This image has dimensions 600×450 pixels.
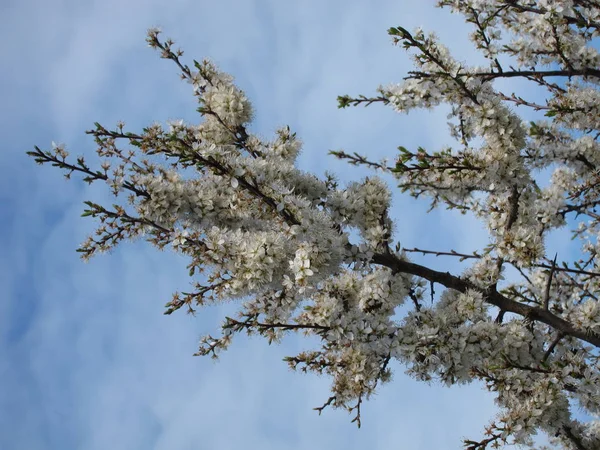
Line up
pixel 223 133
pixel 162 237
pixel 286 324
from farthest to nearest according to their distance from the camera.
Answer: pixel 223 133 → pixel 286 324 → pixel 162 237

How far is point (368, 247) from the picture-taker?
21.3 feet

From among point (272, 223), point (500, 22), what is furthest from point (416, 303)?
point (500, 22)

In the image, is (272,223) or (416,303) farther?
(416,303)

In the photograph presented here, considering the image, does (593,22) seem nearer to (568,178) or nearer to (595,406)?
(568,178)

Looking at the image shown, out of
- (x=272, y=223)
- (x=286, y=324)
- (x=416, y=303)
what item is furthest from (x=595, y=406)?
(x=272, y=223)

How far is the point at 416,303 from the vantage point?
722 centimetres

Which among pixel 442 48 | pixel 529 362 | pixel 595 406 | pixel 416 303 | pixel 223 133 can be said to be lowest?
pixel 595 406

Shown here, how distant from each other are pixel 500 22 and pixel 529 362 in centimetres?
670

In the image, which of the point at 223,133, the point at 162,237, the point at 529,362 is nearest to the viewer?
the point at 162,237

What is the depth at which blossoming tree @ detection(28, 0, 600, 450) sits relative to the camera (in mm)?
6004

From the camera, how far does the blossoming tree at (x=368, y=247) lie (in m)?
6.00

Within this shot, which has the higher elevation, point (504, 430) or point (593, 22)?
point (593, 22)

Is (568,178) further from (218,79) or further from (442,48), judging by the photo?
(218,79)

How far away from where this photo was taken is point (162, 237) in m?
6.21
